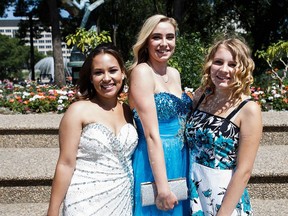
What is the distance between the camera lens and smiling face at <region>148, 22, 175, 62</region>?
2.19 m

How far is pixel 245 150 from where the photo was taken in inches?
76.9

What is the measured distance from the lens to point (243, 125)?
195 cm

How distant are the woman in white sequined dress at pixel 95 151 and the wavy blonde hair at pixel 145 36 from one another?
18 centimetres

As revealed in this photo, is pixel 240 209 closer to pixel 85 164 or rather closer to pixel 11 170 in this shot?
pixel 85 164

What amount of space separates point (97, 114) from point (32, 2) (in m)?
26.6

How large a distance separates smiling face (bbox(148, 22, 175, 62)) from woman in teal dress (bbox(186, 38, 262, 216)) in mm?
239

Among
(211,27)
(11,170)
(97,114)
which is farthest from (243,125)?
(211,27)

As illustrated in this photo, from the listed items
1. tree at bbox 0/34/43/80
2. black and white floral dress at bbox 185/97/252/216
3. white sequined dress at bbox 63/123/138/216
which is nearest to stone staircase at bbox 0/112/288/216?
black and white floral dress at bbox 185/97/252/216

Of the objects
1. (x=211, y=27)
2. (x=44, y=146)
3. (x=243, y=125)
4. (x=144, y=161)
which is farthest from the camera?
(x=211, y=27)

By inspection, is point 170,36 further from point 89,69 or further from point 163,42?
point 89,69

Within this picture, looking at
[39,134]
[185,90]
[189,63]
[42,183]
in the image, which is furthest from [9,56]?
[42,183]

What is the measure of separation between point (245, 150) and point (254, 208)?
1.89 m

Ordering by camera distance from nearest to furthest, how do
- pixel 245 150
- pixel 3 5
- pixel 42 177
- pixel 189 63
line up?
1. pixel 245 150
2. pixel 42 177
3. pixel 189 63
4. pixel 3 5

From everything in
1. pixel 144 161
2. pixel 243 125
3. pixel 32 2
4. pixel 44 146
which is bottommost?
pixel 44 146
